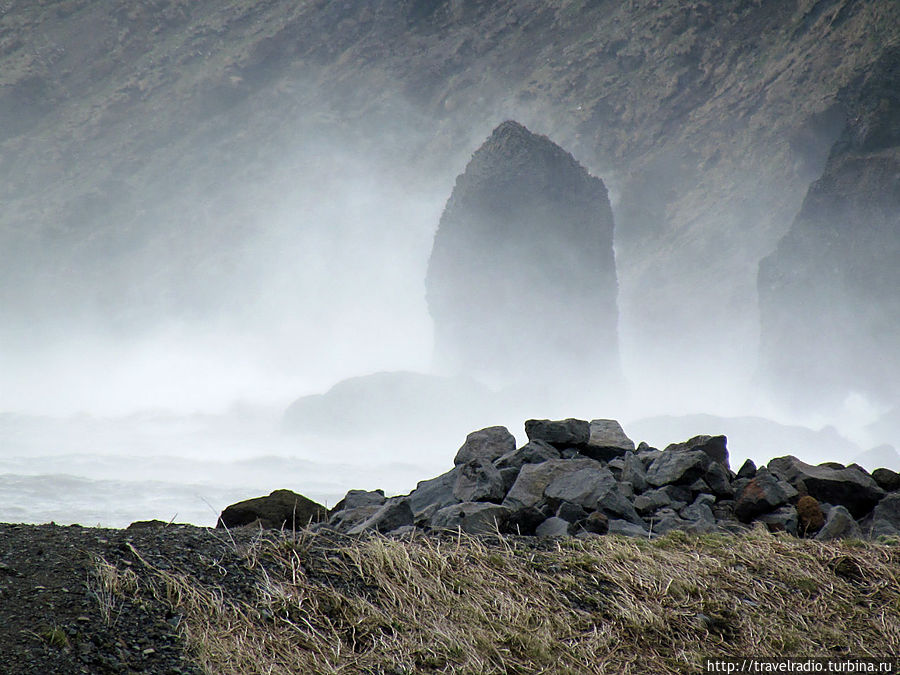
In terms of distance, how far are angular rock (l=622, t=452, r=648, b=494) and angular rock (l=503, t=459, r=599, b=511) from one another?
0.35m

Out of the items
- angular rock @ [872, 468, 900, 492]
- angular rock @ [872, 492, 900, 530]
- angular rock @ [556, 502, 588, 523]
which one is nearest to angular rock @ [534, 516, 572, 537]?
angular rock @ [556, 502, 588, 523]

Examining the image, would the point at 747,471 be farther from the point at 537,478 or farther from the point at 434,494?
the point at 434,494

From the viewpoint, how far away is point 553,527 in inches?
214

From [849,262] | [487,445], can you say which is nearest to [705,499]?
[487,445]

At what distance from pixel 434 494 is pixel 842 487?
3754 millimetres

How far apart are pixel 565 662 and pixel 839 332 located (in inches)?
2596

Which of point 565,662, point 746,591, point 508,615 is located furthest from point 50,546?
point 746,591

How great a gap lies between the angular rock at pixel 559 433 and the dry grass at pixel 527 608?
131 inches

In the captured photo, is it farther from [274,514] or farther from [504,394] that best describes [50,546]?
[504,394]

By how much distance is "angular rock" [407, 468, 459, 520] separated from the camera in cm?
671

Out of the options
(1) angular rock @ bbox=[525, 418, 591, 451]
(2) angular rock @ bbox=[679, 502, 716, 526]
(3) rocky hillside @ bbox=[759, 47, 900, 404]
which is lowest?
(2) angular rock @ bbox=[679, 502, 716, 526]

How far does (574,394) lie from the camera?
6762 centimetres

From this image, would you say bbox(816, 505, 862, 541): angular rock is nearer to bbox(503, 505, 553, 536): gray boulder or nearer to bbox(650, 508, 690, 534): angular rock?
bbox(650, 508, 690, 534): angular rock

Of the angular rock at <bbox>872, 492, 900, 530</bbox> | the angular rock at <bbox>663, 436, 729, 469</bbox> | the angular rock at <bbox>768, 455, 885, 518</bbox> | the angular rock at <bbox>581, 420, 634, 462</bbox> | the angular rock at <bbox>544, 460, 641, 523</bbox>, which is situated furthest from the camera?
the angular rock at <bbox>581, 420, 634, 462</bbox>
